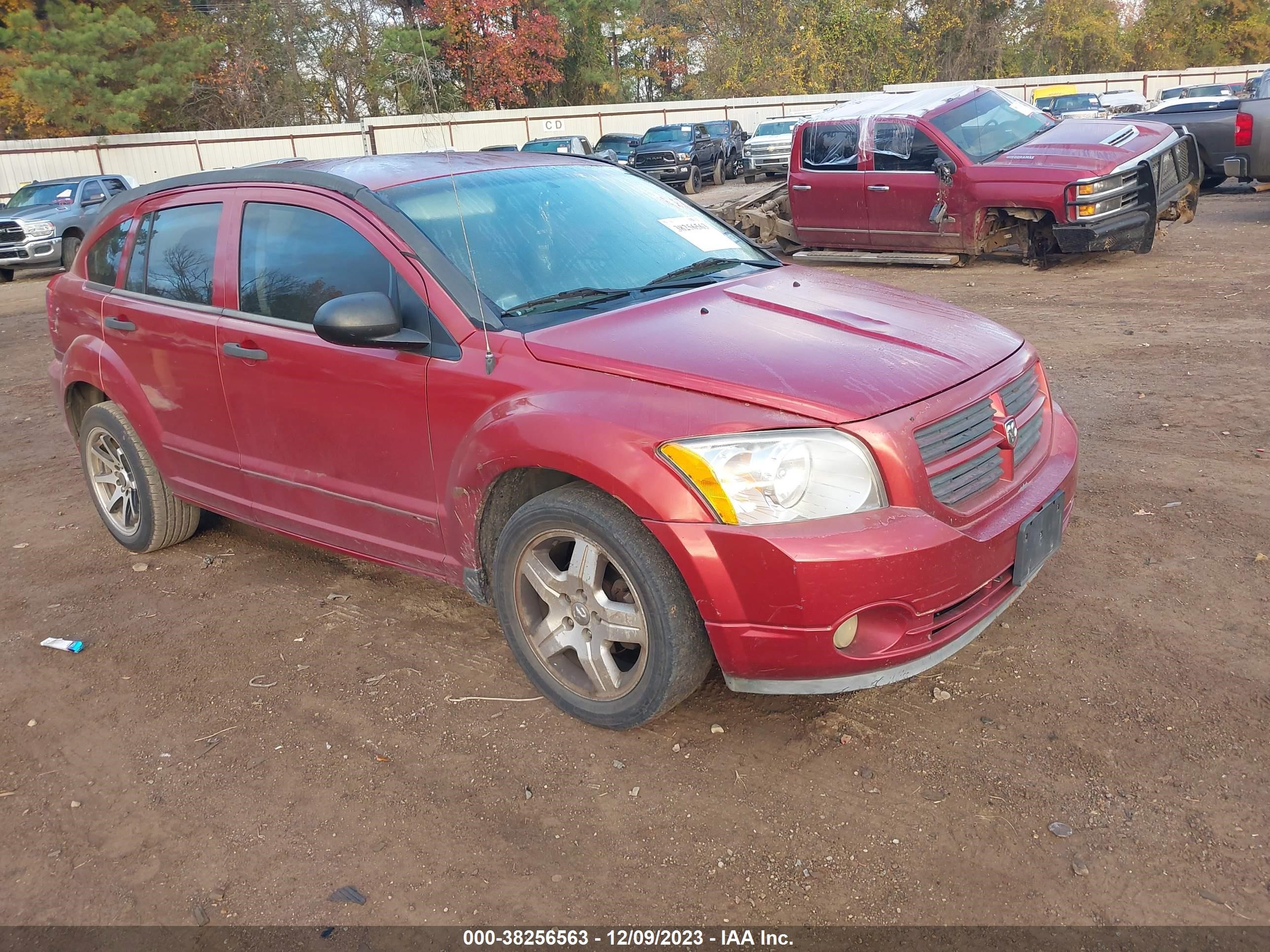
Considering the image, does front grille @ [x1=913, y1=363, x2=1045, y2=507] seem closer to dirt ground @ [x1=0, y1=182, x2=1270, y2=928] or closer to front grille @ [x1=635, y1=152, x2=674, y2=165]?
dirt ground @ [x1=0, y1=182, x2=1270, y2=928]

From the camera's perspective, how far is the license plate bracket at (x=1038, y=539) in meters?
3.15

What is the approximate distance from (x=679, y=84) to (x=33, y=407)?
50.6m

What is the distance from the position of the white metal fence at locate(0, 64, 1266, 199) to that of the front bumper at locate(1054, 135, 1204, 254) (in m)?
16.8

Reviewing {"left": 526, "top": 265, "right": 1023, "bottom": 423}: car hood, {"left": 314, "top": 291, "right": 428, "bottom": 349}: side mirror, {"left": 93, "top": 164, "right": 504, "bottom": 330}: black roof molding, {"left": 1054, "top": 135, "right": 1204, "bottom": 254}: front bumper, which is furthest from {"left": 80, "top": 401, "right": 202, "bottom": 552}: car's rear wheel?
{"left": 1054, "top": 135, "right": 1204, "bottom": 254}: front bumper

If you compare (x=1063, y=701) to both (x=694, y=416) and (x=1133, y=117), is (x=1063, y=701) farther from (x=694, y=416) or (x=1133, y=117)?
(x=1133, y=117)

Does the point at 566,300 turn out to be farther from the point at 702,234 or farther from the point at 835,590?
the point at 835,590

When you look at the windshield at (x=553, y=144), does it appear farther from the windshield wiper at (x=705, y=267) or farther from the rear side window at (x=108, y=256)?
the windshield wiper at (x=705, y=267)

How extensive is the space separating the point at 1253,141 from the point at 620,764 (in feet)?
40.9

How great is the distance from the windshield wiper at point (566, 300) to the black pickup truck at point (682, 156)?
22935 mm

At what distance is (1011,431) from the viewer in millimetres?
3229

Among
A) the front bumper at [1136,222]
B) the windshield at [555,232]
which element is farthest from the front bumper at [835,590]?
the front bumper at [1136,222]

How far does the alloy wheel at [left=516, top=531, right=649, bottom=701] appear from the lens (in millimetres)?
3119

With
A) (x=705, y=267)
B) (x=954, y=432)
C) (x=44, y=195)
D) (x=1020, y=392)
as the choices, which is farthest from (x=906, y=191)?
(x=44, y=195)

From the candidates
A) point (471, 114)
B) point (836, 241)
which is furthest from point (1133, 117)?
point (471, 114)
